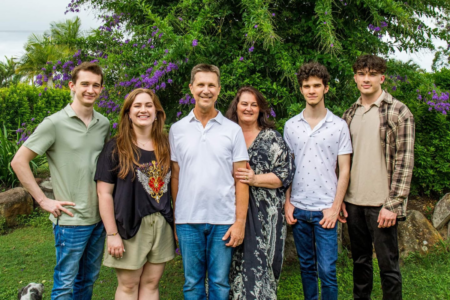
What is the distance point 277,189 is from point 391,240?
97cm

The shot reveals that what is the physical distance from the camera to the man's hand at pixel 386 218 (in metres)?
2.74

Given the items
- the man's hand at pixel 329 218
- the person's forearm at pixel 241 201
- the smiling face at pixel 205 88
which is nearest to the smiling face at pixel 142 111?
the smiling face at pixel 205 88

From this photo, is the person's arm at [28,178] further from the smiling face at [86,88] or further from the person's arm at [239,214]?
the person's arm at [239,214]

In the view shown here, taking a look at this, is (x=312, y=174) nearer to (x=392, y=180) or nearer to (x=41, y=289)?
(x=392, y=180)

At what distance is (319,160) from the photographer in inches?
111

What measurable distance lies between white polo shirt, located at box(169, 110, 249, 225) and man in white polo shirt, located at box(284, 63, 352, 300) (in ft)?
1.92

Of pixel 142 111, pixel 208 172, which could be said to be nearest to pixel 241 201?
pixel 208 172

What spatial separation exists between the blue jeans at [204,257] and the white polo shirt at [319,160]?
2.35 ft

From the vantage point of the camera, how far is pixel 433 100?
4.16 meters

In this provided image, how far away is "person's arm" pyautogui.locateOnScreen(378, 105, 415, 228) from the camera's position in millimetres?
2732

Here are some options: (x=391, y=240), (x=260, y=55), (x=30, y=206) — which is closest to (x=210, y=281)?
(x=391, y=240)

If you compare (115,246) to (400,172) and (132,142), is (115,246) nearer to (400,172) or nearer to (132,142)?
(132,142)

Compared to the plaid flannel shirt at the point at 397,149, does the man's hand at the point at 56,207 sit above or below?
below

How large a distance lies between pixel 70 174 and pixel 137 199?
0.54 meters
